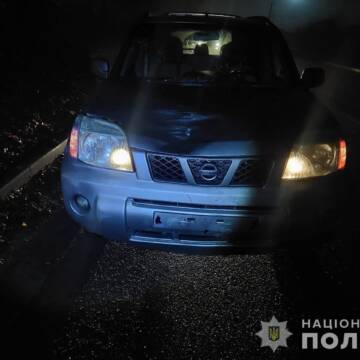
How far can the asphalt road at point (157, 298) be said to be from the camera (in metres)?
2.31

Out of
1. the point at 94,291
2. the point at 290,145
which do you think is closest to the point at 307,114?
the point at 290,145

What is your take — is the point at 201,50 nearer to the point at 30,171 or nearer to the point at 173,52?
the point at 173,52

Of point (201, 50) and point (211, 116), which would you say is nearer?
point (211, 116)

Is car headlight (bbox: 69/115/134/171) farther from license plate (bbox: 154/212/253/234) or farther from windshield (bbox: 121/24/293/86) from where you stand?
windshield (bbox: 121/24/293/86)

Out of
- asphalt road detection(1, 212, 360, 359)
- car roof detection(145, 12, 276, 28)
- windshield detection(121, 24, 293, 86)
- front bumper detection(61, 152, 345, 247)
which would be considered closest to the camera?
asphalt road detection(1, 212, 360, 359)

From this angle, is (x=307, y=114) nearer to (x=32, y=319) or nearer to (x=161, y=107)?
(x=161, y=107)

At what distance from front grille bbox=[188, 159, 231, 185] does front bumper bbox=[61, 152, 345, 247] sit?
0.06 metres

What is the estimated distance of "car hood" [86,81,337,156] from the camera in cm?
256

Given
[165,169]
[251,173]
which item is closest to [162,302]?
[165,169]

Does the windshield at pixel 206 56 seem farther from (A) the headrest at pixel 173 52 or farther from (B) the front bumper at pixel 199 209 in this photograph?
(B) the front bumper at pixel 199 209

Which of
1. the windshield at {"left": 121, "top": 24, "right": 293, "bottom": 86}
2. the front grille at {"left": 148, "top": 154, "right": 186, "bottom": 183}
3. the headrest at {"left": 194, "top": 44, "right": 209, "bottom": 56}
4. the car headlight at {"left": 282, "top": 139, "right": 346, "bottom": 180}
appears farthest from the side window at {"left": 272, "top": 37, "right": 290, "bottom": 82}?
the front grille at {"left": 148, "top": 154, "right": 186, "bottom": 183}

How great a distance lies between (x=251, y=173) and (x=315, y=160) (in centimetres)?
48

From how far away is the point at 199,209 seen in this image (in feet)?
8.27

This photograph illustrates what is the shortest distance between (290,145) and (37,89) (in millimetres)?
5855
